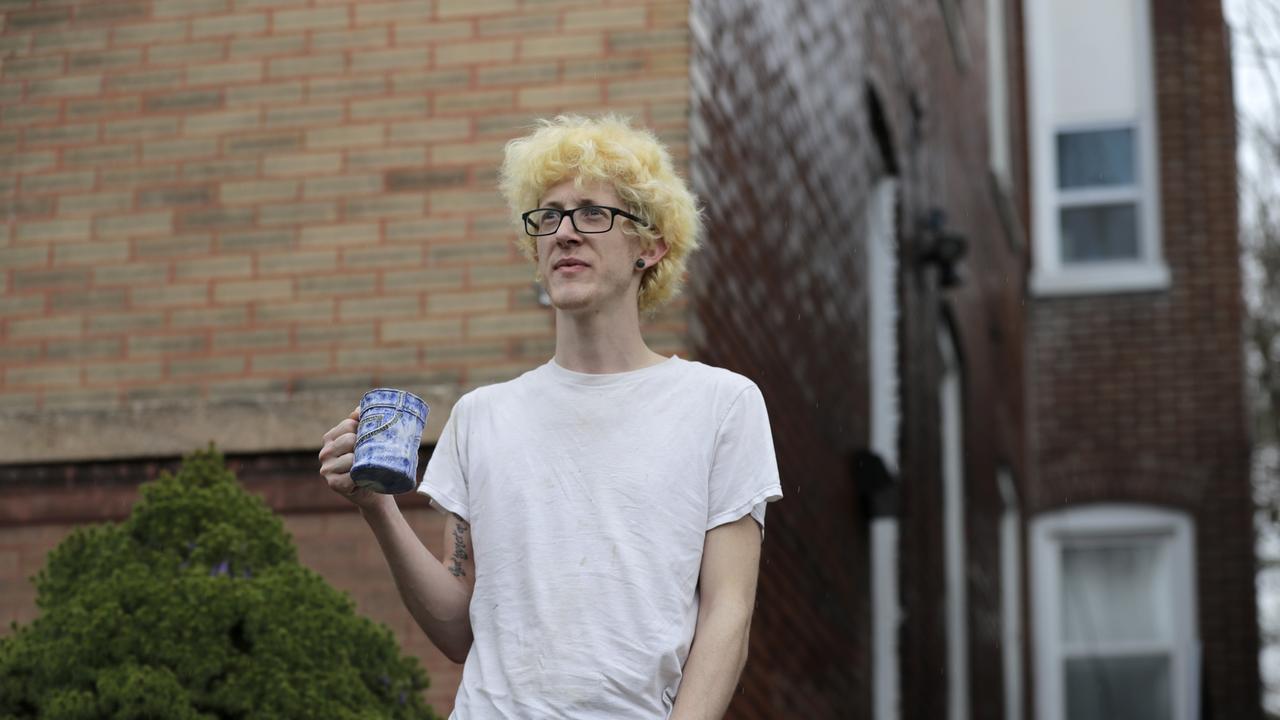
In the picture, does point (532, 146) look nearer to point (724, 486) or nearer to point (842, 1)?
point (724, 486)

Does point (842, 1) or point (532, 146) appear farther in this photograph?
point (842, 1)

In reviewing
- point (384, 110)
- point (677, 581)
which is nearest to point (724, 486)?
point (677, 581)

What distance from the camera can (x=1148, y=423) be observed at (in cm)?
1697

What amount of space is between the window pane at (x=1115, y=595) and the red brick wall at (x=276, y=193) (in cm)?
1137

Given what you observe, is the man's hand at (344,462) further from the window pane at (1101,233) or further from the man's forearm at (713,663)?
the window pane at (1101,233)

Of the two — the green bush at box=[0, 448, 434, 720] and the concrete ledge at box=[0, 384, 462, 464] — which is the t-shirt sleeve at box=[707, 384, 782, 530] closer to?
the green bush at box=[0, 448, 434, 720]

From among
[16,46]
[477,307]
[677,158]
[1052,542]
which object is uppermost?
[16,46]

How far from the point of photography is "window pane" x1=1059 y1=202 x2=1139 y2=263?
17.9 metres

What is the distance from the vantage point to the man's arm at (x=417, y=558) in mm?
3426

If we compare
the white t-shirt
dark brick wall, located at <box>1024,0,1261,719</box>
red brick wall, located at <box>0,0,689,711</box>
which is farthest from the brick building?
dark brick wall, located at <box>1024,0,1261,719</box>

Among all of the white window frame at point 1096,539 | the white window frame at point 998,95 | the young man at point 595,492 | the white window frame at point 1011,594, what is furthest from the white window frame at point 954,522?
the young man at point 595,492

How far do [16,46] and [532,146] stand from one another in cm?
378

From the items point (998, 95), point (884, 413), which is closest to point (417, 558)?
point (884, 413)

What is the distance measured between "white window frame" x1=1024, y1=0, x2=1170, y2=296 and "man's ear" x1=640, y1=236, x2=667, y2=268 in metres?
14.3
